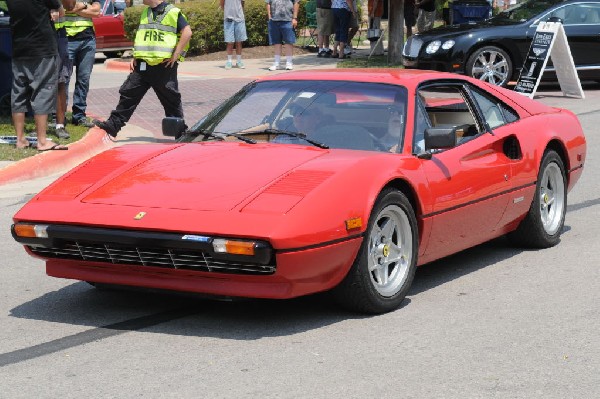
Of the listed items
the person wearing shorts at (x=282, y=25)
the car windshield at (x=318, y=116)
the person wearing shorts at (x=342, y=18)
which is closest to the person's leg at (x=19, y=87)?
the car windshield at (x=318, y=116)

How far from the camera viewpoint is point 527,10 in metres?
19.0

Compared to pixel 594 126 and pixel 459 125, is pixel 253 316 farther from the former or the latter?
pixel 594 126

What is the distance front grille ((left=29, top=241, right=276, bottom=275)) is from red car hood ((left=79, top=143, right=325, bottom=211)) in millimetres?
235

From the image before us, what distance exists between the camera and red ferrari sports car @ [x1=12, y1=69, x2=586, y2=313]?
18.7 feet

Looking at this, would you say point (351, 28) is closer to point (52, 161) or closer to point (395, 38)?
point (395, 38)

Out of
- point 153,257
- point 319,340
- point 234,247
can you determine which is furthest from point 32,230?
point 319,340

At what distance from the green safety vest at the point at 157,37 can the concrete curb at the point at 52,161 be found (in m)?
1.07

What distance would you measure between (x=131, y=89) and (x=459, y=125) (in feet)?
20.3

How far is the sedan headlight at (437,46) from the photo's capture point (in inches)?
718

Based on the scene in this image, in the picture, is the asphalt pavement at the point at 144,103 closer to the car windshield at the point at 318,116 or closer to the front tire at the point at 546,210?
the car windshield at the point at 318,116

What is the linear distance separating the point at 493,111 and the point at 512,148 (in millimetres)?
323

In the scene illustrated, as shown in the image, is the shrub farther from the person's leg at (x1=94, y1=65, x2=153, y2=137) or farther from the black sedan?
the person's leg at (x1=94, y1=65, x2=153, y2=137)

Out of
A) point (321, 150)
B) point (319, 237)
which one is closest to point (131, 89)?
point (321, 150)

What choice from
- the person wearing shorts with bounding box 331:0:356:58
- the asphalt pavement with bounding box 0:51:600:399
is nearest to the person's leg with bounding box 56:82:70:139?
the asphalt pavement with bounding box 0:51:600:399
